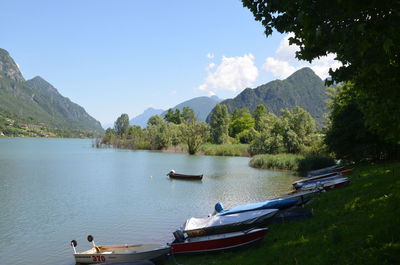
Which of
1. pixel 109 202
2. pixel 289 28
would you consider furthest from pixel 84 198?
pixel 289 28

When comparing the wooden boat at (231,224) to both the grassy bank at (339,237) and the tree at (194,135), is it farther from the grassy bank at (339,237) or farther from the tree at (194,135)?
the tree at (194,135)

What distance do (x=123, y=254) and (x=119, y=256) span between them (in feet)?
0.75

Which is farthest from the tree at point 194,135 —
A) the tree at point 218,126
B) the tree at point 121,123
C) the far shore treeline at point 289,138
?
the tree at point 121,123

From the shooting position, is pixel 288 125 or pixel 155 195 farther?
pixel 288 125

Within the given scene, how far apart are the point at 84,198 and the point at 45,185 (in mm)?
9280

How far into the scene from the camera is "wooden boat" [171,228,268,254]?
1349cm

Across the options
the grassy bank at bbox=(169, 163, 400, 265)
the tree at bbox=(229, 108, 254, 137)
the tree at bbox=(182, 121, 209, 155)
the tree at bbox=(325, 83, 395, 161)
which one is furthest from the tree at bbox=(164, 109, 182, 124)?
the grassy bank at bbox=(169, 163, 400, 265)

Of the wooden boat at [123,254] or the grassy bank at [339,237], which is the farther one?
the wooden boat at [123,254]

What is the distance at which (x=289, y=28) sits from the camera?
920cm

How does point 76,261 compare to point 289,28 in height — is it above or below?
below

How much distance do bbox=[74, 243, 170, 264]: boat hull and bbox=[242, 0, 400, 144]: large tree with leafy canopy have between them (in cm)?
955

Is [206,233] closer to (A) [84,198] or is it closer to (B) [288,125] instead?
(A) [84,198]

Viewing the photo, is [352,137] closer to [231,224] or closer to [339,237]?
[231,224]

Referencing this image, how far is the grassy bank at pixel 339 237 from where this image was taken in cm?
851
